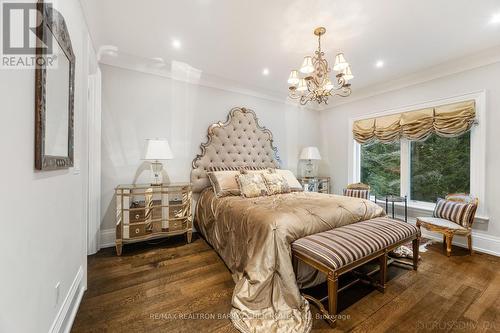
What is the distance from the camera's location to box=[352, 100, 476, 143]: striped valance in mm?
2924

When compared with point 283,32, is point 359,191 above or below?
below

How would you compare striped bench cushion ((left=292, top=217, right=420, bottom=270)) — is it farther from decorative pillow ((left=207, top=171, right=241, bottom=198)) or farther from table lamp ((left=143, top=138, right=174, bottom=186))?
table lamp ((left=143, top=138, right=174, bottom=186))

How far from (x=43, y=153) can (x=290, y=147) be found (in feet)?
13.2

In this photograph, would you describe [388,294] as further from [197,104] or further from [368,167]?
[197,104]

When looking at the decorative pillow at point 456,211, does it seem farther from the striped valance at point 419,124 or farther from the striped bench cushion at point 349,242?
the striped bench cushion at point 349,242

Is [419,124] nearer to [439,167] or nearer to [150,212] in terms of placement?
[439,167]

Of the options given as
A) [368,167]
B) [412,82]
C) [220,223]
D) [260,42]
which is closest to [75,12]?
[260,42]

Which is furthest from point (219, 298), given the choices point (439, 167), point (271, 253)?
point (439, 167)

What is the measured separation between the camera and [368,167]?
4.26m

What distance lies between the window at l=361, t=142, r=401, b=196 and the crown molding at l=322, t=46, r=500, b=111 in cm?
98

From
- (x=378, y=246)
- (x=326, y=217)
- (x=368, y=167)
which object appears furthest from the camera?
(x=368, y=167)

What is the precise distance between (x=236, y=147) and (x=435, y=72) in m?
3.26

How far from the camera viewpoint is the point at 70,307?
1542mm

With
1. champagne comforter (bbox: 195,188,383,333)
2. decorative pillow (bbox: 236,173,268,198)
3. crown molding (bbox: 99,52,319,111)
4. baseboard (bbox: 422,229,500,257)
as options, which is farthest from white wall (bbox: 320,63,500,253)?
decorative pillow (bbox: 236,173,268,198)
